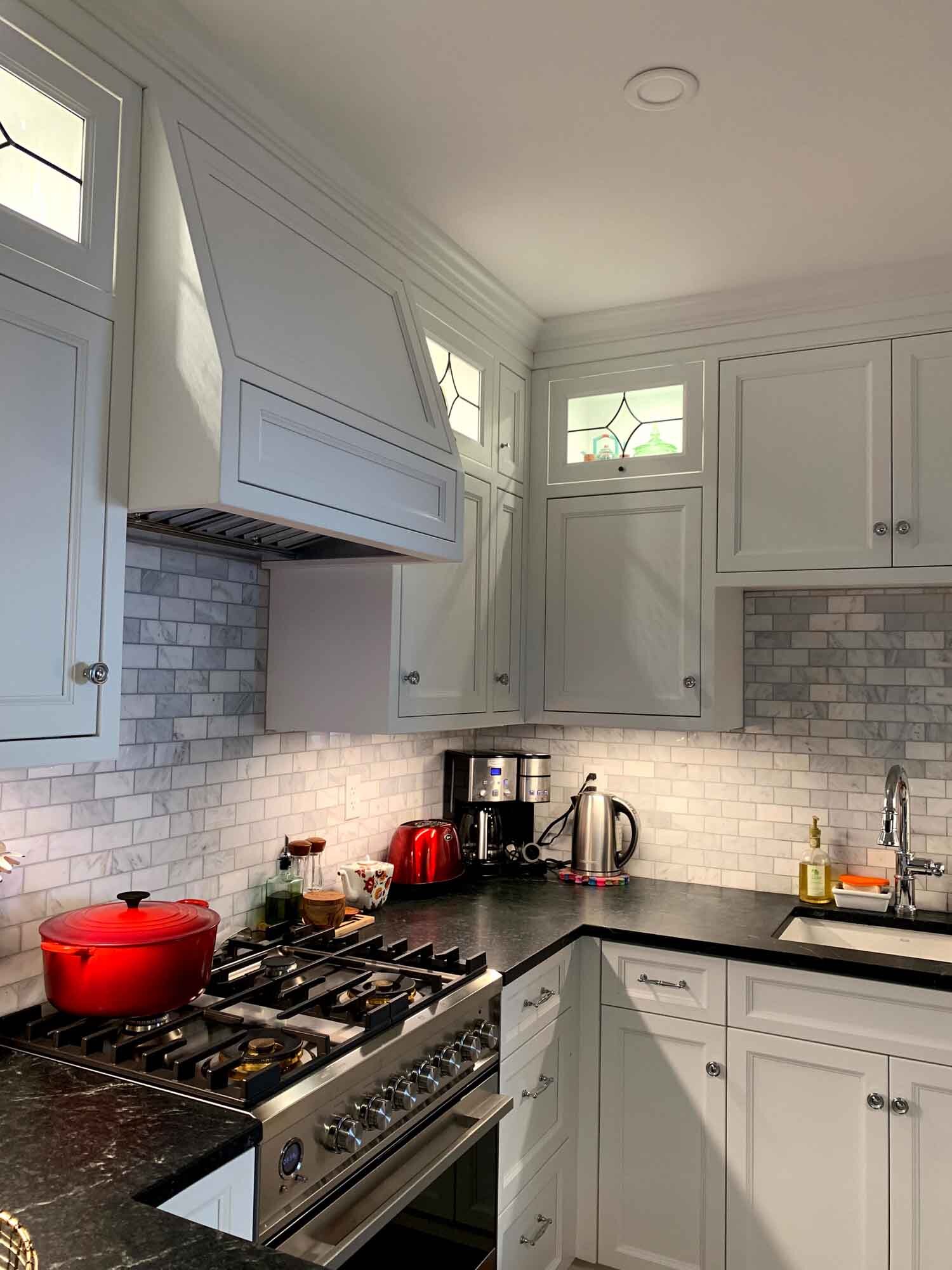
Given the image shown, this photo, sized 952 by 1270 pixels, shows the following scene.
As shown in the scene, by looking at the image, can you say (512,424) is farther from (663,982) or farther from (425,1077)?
(425,1077)

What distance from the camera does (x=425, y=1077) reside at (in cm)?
182

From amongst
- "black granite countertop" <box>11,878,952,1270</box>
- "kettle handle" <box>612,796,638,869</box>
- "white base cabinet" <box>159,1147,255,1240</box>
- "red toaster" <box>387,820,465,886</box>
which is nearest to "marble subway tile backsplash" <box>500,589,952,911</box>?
"kettle handle" <box>612,796,638,869</box>

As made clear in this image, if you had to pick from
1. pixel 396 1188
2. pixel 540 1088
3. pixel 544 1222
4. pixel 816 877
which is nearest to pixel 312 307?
pixel 396 1188

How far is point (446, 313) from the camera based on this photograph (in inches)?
105

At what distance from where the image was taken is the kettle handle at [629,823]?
3158mm

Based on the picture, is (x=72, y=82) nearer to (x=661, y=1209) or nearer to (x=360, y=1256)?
(x=360, y=1256)

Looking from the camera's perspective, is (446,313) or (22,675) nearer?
(22,675)

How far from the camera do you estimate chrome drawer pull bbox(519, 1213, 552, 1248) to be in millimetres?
2322

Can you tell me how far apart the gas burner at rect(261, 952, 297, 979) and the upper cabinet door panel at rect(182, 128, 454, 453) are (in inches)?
43.7

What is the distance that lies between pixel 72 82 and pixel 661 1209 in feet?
9.09

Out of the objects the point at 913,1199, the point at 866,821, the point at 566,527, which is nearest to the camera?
Answer: the point at 913,1199

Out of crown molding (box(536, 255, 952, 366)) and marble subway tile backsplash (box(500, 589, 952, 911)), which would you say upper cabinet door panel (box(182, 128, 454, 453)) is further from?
marble subway tile backsplash (box(500, 589, 952, 911))

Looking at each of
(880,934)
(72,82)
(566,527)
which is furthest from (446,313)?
(880,934)

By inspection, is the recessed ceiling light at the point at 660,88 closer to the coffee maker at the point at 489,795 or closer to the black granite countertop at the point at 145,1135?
the black granite countertop at the point at 145,1135
